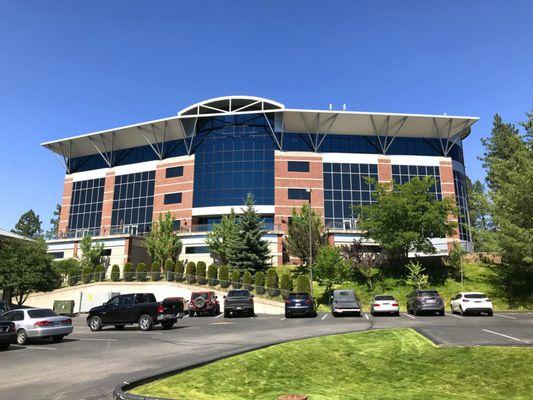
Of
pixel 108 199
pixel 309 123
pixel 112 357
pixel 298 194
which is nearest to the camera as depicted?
pixel 112 357

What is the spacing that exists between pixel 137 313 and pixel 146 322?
692mm

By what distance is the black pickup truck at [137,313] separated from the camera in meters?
21.0

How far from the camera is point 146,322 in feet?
68.6

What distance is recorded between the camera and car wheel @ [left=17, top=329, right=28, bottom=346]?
1738 centimetres

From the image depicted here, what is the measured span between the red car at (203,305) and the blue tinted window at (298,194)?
2449cm

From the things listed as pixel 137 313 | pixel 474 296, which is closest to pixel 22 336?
pixel 137 313

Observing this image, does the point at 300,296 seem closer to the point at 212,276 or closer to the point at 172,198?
the point at 212,276

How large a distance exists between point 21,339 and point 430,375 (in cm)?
1573

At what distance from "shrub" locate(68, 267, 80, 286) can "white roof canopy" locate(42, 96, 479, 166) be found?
20591mm

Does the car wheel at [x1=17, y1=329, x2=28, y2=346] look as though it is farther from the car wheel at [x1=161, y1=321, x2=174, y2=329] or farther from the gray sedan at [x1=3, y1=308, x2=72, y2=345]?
the car wheel at [x1=161, y1=321, x2=174, y2=329]

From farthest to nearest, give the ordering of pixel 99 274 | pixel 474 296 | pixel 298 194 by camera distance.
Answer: pixel 298 194 < pixel 99 274 < pixel 474 296

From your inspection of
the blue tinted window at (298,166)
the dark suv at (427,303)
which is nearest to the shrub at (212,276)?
the blue tinted window at (298,166)

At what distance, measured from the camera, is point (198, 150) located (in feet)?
192

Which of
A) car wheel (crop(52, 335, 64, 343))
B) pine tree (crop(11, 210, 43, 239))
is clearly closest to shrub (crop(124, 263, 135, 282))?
car wheel (crop(52, 335, 64, 343))
